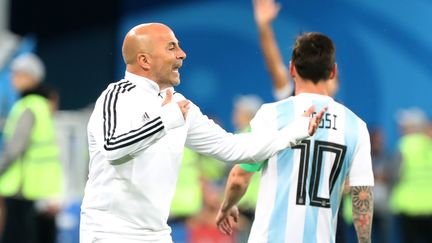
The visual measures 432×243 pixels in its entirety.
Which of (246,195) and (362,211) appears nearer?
(362,211)

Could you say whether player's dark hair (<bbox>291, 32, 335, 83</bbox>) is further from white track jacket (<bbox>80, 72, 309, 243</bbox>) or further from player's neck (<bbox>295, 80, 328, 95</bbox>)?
white track jacket (<bbox>80, 72, 309, 243</bbox>)

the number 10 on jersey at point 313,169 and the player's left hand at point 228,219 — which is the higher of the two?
the number 10 on jersey at point 313,169

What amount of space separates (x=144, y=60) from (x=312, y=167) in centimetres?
101

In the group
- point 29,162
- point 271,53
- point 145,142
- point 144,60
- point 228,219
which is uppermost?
point 271,53

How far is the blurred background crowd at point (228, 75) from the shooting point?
1397cm

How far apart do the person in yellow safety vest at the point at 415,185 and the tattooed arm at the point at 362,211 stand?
27.3ft

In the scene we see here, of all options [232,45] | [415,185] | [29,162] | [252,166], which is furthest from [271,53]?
[232,45]

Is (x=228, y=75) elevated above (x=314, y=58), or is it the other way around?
(x=228, y=75)

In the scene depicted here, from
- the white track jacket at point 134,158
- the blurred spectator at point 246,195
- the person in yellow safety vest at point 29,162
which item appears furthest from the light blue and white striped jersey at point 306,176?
the blurred spectator at point 246,195

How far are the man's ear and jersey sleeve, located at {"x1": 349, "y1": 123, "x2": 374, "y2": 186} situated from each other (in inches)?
46.9

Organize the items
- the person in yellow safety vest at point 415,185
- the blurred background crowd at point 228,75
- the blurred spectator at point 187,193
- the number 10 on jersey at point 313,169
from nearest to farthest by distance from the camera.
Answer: the number 10 on jersey at point 313,169 → the blurred spectator at point 187,193 → the blurred background crowd at point 228,75 → the person in yellow safety vest at point 415,185

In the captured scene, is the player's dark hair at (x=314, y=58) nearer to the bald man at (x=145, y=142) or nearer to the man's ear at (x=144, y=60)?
the bald man at (x=145, y=142)

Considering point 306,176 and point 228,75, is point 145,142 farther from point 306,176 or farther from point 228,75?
point 228,75

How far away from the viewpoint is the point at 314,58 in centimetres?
585
